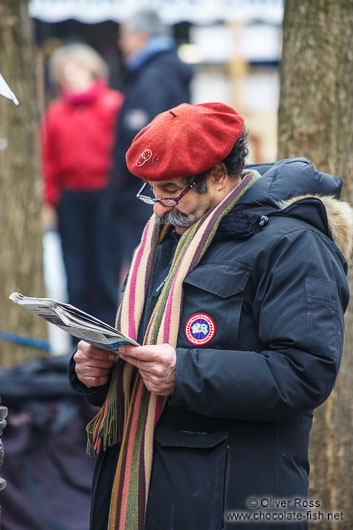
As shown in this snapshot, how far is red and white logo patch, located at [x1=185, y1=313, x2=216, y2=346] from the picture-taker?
2.06 metres

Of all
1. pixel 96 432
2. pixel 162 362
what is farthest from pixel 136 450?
pixel 162 362

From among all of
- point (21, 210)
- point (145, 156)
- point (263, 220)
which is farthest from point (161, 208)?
point (21, 210)

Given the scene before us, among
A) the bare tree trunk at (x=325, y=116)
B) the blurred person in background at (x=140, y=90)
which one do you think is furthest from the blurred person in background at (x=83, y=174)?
the bare tree trunk at (x=325, y=116)

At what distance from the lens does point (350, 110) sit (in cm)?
295

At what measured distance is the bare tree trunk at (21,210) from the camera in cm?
464

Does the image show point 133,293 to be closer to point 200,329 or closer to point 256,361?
point 200,329

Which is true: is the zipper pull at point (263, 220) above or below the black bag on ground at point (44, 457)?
above

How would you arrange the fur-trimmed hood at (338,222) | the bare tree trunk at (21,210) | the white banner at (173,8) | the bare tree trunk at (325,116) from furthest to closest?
the white banner at (173,8) < the bare tree trunk at (21,210) < the bare tree trunk at (325,116) < the fur-trimmed hood at (338,222)

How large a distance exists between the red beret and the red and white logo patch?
1.27 ft

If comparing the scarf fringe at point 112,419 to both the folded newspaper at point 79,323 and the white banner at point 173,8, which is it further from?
the white banner at point 173,8

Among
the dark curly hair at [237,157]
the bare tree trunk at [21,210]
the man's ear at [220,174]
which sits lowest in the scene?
the bare tree trunk at [21,210]

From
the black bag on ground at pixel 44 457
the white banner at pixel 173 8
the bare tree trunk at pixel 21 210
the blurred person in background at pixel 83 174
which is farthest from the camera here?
the white banner at pixel 173 8

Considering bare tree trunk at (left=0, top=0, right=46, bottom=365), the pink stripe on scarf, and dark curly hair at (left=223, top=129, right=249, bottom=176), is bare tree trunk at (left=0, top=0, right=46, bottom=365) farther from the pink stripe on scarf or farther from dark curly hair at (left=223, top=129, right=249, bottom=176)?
dark curly hair at (left=223, top=129, right=249, bottom=176)

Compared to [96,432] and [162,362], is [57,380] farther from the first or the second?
[162,362]
